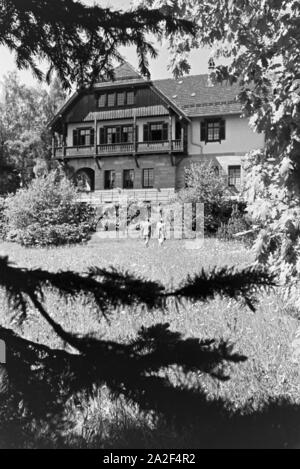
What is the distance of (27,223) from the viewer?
897 cm

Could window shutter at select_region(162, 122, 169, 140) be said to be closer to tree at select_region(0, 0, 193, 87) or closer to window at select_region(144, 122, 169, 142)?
window at select_region(144, 122, 169, 142)

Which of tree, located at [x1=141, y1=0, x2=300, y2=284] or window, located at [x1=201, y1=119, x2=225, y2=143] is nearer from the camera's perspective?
tree, located at [x1=141, y1=0, x2=300, y2=284]

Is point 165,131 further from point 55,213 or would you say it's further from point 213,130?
point 55,213

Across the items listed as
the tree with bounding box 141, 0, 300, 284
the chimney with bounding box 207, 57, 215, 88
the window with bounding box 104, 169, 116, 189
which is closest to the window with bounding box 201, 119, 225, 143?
the window with bounding box 104, 169, 116, 189

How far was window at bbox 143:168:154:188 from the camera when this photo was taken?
23428mm

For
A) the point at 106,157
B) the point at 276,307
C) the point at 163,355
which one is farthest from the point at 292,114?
the point at 106,157

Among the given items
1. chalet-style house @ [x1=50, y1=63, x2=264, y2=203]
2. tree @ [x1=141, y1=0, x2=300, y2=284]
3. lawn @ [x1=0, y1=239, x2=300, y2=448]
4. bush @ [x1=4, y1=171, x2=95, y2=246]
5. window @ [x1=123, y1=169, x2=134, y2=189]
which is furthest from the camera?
window @ [x1=123, y1=169, x2=134, y2=189]

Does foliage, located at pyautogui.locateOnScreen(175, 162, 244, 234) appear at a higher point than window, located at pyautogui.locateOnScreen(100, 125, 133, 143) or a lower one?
lower

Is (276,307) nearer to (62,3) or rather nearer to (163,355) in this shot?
(163,355)

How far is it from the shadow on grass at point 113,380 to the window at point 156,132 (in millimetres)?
24834

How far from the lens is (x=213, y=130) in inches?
983

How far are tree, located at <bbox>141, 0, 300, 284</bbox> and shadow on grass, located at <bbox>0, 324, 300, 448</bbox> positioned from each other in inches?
69.8

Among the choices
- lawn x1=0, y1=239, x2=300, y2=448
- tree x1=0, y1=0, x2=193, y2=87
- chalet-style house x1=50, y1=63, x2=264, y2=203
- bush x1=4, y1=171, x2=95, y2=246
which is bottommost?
lawn x1=0, y1=239, x2=300, y2=448

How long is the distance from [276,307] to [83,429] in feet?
11.0
